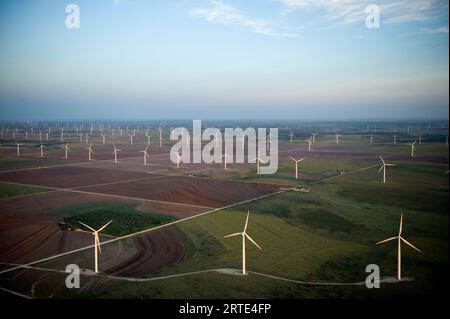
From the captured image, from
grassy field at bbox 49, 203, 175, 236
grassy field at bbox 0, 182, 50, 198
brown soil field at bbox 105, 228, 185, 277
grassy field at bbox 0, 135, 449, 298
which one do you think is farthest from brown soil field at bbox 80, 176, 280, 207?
brown soil field at bbox 105, 228, 185, 277

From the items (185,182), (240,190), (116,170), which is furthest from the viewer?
(116,170)

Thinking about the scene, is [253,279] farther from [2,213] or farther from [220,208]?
[2,213]

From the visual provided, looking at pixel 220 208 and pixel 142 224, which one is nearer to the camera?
pixel 142 224

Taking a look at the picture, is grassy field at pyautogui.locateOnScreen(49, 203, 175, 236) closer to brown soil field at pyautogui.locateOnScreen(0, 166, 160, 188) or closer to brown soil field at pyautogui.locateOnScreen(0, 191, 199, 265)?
brown soil field at pyautogui.locateOnScreen(0, 191, 199, 265)

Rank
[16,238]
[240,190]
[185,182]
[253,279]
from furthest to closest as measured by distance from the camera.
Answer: [185,182] → [240,190] → [16,238] → [253,279]

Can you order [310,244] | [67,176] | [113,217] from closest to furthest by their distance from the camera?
[310,244] < [113,217] < [67,176]

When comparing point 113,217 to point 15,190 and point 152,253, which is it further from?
point 15,190

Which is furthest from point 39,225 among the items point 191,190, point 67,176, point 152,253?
point 67,176

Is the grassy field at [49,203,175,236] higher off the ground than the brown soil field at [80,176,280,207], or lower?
lower

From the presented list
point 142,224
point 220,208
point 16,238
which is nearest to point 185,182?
point 220,208

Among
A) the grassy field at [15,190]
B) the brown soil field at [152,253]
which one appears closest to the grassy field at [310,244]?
the brown soil field at [152,253]
